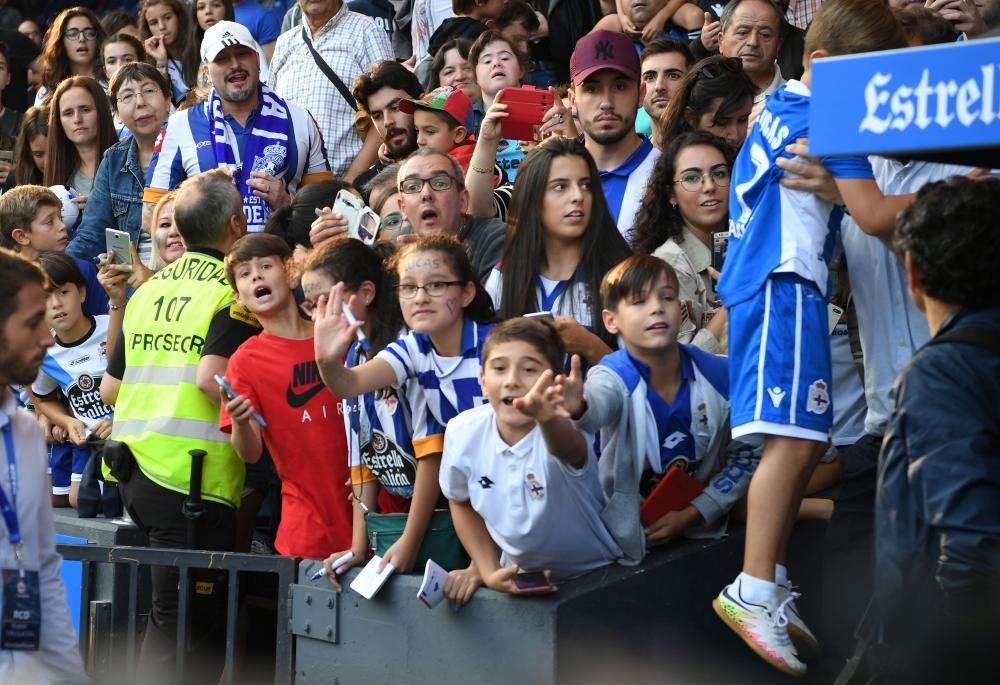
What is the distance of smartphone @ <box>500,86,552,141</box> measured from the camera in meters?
7.08

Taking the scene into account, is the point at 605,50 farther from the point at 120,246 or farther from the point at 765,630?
the point at 765,630

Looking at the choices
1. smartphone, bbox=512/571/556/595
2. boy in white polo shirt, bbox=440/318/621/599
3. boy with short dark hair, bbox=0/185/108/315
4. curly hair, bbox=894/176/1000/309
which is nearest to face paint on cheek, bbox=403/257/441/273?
boy in white polo shirt, bbox=440/318/621/599

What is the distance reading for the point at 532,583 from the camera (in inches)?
206

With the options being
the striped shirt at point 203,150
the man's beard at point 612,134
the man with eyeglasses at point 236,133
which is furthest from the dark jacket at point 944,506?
the striped shirt at point 203,150

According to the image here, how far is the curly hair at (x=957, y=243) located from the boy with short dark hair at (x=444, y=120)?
4210mm

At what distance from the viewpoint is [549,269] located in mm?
6164

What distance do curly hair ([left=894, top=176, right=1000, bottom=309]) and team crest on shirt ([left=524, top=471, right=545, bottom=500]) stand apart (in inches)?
63.6

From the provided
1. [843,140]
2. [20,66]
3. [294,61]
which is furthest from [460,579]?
[20,66]

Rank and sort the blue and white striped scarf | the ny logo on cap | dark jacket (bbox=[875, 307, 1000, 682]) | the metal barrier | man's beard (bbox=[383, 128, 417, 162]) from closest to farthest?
dark jacket (bbox=[875, 307, 1000, 682]) < the metal barrier < the ny logo on cap < man's beard (bbox=[383, 128, 417, 162]) < the blue and white striped scarf

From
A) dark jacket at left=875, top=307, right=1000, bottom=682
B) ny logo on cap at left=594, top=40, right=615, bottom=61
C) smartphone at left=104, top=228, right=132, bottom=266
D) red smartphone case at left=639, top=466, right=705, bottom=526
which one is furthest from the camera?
smartphone at left=104, top=228, right=132, bottom=266

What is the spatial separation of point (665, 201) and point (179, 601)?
270cm

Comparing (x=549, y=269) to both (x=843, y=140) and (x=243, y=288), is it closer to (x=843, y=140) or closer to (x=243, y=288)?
(x=243, y=288)

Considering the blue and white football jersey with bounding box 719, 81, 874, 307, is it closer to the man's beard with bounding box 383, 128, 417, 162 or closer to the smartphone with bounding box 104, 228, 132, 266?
the man's beard with bounding box 383, 128, 417, 162

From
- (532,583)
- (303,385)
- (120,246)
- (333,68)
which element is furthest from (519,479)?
(333,68)
